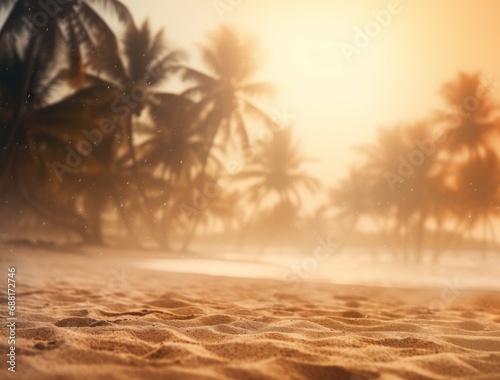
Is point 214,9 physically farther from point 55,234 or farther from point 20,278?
point 55,234

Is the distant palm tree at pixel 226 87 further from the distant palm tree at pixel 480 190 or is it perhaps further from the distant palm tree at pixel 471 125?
the distant palm tree at pixel 480 190

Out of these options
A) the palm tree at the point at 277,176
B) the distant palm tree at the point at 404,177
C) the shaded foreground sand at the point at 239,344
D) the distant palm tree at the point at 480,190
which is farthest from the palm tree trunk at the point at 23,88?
the distant palm tree at the point at 480,190

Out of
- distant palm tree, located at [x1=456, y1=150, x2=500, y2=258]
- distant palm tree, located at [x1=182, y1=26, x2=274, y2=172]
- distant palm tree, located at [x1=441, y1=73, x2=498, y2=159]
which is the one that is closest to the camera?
distant palm tree, located at [x1=456, y1=150, x2=500, y2=258]

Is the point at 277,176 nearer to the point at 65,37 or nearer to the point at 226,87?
the point at 226,87

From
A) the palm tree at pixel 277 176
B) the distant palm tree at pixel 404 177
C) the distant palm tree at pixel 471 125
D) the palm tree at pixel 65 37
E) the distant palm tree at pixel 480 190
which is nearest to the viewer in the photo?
the palm tree at pixel 65 37

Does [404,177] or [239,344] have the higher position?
[404,177]

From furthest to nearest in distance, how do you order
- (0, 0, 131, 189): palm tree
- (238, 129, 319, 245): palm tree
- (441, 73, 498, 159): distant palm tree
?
(238, 129, 319, 245): palm tree
(441, 73, 498, 159): distant palm tree
(0, 0, 131, 189): palm tree

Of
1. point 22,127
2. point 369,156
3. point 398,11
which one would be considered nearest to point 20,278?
point 398,11

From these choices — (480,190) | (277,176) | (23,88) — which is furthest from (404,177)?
(23,88)

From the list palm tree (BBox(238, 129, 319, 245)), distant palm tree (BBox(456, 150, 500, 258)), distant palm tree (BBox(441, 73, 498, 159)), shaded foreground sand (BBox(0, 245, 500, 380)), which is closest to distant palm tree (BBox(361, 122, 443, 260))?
distant palm tree (BBox(441, 73, 498, 159))

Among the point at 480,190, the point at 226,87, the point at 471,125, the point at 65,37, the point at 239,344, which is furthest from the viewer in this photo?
the point at 226,87

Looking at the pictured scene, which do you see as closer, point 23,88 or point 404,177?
point 23,88

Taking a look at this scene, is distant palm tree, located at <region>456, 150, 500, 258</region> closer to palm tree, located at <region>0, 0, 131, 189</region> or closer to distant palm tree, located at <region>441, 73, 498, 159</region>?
distant palm tree, located at <region>441, 73, 498, 159</region>

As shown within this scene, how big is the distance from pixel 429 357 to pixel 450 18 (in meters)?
6.44
